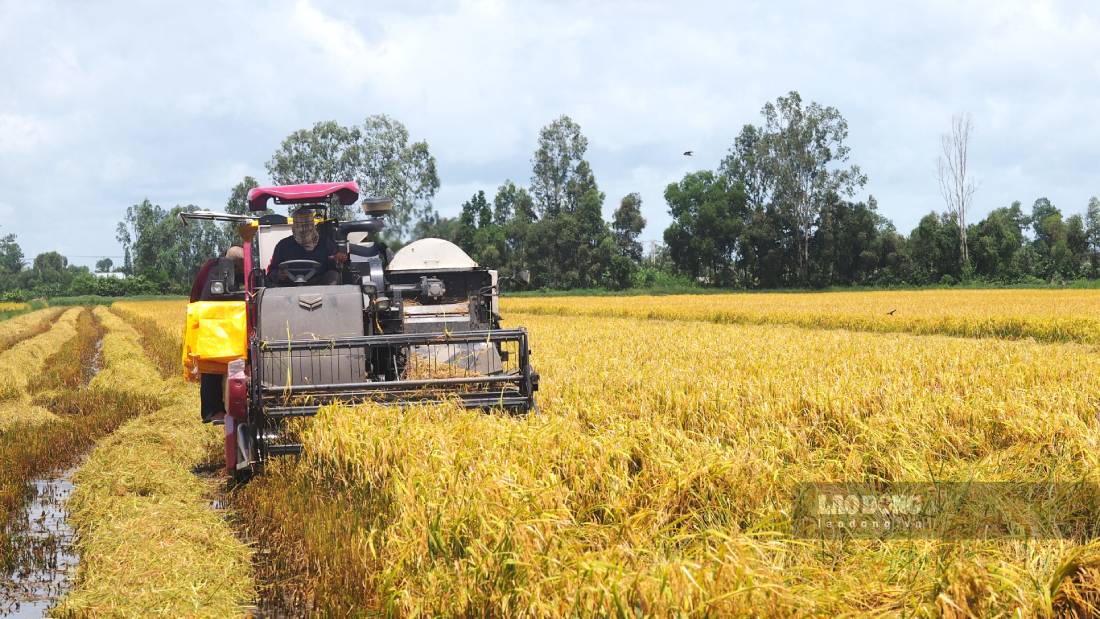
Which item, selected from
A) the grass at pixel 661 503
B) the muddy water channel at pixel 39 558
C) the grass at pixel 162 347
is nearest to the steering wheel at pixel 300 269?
the grass at pixel 661 503

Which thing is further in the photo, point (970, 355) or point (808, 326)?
point (808, 326)

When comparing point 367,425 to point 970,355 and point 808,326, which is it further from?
point 808,326

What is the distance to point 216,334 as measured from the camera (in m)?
6.93

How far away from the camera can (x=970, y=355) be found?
35.0 feet

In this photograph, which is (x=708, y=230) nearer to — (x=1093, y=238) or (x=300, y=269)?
→ (x=1093, y=238)

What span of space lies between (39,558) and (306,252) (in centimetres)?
329

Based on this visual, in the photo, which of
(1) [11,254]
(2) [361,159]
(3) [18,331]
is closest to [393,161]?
(2) [361,159]

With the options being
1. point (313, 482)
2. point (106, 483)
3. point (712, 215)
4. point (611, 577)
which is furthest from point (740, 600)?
point (712, 215)

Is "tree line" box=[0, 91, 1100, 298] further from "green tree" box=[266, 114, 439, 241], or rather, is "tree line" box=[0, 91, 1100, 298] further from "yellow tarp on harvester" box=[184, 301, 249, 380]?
"yellow tarp on harvester" box=[184, 301, 249, 380]

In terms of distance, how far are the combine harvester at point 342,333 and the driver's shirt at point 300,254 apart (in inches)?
3.4

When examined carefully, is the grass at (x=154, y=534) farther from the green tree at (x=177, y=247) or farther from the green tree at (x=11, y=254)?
the green tree at (x=11, y=254)

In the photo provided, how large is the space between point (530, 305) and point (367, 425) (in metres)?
34.3

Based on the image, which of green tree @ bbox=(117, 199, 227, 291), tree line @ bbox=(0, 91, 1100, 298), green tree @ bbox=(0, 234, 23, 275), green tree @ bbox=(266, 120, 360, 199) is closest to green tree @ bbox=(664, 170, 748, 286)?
tree line @ bbox=(0, 91, 1100, 298)

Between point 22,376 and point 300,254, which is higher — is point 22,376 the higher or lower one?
the lower one
